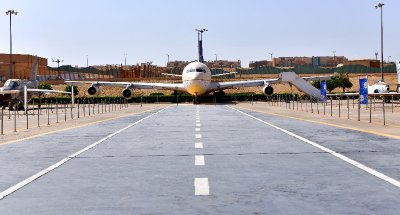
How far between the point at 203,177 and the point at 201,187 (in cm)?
132

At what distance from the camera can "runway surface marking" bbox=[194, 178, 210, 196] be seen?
32.6 ft

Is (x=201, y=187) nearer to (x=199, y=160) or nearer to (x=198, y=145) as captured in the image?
(x=199, y=160)

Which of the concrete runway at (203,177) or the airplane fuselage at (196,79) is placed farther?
the airplane fuselage at (196,79)

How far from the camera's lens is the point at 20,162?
601 inches

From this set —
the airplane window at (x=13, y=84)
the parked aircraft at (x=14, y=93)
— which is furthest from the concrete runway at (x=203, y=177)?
the airplane window at (x=13, y=84)

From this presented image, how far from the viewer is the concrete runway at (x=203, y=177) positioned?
348 inches

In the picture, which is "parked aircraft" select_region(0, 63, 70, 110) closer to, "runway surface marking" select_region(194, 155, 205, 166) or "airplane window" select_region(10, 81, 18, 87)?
"airplane window" select_region(10, 81, 18, 87)

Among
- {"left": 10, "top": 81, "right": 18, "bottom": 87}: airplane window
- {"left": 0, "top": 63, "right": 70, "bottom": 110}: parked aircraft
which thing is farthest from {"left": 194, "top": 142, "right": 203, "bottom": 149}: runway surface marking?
{"left": 10, "top": 81, "right": 18, "bottom": 87}: airplane window

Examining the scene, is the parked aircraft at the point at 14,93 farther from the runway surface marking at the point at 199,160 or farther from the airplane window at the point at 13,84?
the runway surface marking at the point at 199,160

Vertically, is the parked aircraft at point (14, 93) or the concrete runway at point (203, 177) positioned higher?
the parked aircraft at point (14, 93)

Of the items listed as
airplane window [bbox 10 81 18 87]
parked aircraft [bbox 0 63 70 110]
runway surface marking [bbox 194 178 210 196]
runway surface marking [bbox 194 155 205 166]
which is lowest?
runway surface marking [bbox 194 155 205 166]

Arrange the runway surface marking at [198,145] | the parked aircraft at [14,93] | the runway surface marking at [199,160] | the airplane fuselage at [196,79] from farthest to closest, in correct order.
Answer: the airplane fuselage at [196,79] → the parked aircraft at [14,93] → the runway surface marking at [198,145] → the runway surface marking at [199,160]

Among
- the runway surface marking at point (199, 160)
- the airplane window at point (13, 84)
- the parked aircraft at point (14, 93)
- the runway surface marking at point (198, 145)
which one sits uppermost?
the airplane window at point (13, 84)

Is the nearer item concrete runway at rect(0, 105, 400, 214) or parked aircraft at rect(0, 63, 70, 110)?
concrete runway at rect(0, 105, 400, 214)
